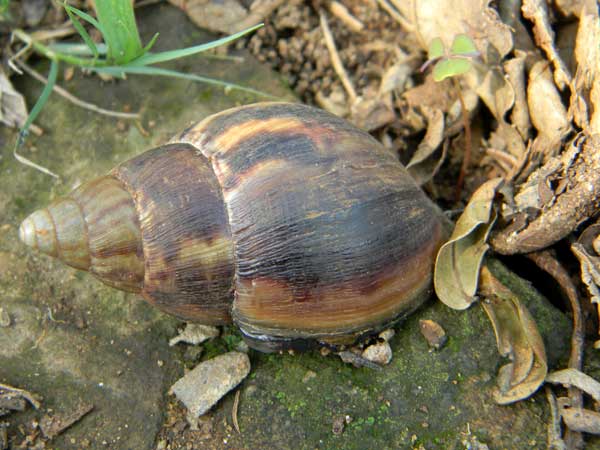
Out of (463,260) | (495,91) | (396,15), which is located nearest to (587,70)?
(495,91)

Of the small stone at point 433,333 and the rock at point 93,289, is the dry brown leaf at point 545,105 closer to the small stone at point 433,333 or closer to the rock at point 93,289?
the small stone at point 433,333

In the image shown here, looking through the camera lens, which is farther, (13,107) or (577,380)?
(13,107)

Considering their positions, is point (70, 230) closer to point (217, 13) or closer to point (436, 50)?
point (217, 13)

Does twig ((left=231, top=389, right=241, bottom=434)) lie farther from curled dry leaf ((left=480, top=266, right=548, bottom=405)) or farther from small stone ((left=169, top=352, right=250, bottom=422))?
curled dry leaf ((left=480, top=266, right=548, bottom=405))

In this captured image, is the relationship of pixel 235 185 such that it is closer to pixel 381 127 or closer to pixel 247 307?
pixel 247 307

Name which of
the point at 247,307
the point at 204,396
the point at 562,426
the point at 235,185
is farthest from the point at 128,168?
the point at 562,426

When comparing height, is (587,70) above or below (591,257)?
above

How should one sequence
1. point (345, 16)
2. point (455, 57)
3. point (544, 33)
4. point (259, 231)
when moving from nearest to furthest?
point (259, 231) → point (455, 57) → point (544, 33) → point (345, 16)
